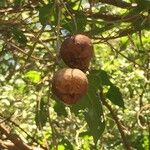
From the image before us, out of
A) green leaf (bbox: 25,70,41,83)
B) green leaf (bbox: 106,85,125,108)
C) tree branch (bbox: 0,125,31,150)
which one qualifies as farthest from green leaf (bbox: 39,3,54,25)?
green leaf (bbox: 25,70,41,83)

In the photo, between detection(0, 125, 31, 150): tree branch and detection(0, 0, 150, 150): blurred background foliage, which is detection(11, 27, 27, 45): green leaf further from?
detection(0, 125, 31, 150): tree branch

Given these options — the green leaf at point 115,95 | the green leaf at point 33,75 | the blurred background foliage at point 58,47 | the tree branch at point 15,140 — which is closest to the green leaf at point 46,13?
the blurred background foliage at point 58,47

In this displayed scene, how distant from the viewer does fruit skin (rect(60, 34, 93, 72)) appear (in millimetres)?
1073

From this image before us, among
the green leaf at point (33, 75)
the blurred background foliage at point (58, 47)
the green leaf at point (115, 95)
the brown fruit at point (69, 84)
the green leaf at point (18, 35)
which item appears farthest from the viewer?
the green leaf at point (33, 75)

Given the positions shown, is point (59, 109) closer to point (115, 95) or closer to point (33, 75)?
point (115, 95)

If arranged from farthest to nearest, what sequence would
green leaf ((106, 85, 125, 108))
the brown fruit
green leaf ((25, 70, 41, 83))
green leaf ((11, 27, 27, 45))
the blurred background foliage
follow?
1. green leaf ((25, 70, 41, 83))
2. green leaf ((11, 27, 27, 45))
3. green leaf ((106, 85, 125, 108))
4. the blurred background foliage
5. the brown fruit

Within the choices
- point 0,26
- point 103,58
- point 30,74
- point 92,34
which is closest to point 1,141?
point 0,26

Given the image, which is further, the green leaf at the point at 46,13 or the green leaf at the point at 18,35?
the green leaf at the point at 18,35

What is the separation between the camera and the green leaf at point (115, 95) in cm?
169

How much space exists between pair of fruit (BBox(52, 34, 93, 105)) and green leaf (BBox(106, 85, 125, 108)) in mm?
575

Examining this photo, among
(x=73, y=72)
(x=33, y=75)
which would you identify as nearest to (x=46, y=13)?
(x=73, y=72)

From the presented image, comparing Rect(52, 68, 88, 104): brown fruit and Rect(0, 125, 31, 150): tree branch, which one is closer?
Rect(52, 68, 88, 104): brown fruit

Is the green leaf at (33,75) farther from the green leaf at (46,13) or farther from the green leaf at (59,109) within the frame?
the green leaf at (46,13)

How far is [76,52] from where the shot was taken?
1.09 m
